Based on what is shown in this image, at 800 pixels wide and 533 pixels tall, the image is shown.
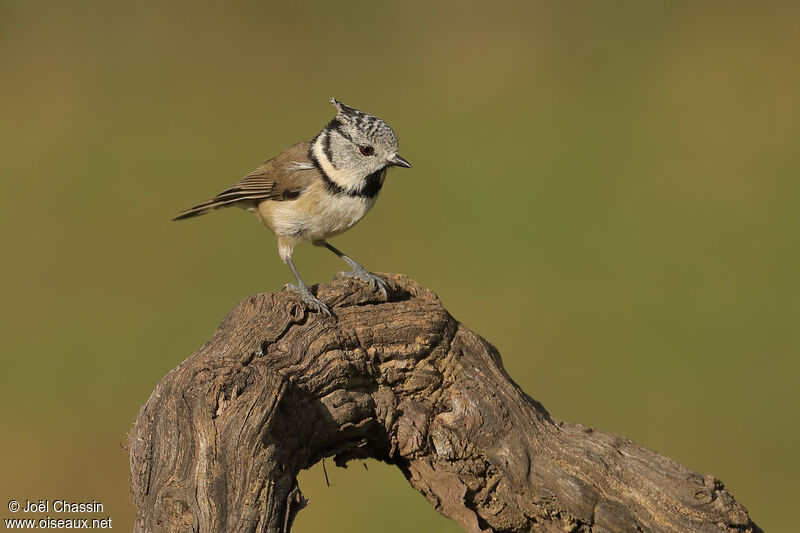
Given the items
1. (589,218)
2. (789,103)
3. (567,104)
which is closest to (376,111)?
(567,104)

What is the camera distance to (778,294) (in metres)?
10.8

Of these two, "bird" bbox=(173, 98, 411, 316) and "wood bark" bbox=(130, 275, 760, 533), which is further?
"bird" bbox=(173, 98, 411, 316)

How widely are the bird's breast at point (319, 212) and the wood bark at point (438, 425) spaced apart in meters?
1.00

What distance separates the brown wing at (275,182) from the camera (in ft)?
18.3

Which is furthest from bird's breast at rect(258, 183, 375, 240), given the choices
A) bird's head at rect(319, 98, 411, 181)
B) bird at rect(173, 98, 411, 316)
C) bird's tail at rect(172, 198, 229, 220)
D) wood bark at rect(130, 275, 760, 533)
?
wood bark at rect(130, 275, 760, 533)

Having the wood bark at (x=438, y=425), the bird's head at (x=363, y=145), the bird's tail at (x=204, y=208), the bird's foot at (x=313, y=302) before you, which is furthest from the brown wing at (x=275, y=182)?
the bird's foot at (x=313, y=302)

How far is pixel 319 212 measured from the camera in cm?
541

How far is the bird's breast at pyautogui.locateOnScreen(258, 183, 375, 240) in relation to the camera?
5402 mm

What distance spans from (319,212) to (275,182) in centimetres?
43

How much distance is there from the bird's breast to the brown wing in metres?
0.08

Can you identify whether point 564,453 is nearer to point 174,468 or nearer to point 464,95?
point 174,468

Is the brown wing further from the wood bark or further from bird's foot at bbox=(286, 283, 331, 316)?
bird's foot at bbox=(286, 283, 331, 316)

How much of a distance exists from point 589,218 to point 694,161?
1787 mm

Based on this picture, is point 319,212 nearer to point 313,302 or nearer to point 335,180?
point 335,180
